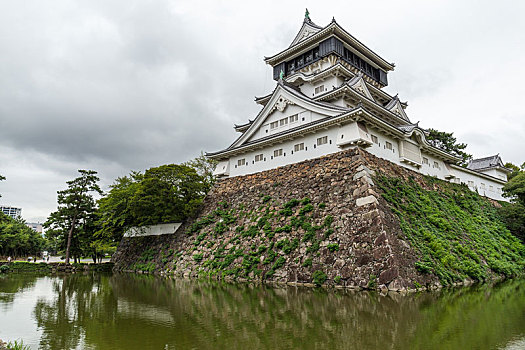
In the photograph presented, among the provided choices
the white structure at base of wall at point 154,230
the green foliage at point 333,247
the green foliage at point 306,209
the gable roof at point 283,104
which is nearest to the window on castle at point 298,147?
the gable roof at point 283,104

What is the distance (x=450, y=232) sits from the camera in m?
16.9

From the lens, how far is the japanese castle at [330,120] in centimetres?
1873

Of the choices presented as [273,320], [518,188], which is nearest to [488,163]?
[518,188]

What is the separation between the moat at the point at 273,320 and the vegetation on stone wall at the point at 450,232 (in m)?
2.27

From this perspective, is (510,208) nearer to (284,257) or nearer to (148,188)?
(284,257)

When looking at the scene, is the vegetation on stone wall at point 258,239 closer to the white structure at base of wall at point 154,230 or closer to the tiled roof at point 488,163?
the white structure at base of wall at point 154,230

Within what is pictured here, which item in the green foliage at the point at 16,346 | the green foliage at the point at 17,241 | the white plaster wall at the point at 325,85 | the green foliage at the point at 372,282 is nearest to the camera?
the green foliage at the point at 16,346

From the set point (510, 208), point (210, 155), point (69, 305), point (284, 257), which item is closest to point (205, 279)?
point (284, 257)

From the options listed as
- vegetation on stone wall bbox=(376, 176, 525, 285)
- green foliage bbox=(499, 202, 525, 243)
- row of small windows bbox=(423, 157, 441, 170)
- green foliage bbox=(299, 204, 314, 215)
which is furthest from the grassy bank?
green foliage bbox=(499, 202, 525, 243)

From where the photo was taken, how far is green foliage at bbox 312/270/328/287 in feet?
43.0

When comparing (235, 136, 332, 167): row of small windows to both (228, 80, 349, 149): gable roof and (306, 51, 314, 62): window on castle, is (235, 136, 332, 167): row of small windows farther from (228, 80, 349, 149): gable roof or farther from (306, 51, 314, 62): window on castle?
(306, 51, 314, 62): window on castle

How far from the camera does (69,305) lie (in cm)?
1045

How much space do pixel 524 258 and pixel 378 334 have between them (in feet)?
62.6

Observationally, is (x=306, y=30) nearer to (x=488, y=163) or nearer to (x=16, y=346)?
(x=488, y=163)
